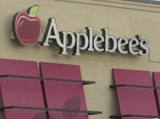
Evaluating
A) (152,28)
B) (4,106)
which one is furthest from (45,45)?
(152,28)

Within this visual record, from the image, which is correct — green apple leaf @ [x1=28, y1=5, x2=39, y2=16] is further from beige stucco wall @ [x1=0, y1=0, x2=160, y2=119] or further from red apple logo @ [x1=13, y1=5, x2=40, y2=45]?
beige stucco wall @ [x1=0, y1=0, x2=160, y2=119]

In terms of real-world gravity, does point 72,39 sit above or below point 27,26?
below

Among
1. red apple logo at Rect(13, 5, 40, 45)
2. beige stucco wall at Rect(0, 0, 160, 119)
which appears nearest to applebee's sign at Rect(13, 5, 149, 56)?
red apple logo at Rect(13, 5, 40, 45)

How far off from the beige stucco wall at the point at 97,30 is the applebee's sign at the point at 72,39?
242 mm

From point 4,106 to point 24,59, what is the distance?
5.51ft

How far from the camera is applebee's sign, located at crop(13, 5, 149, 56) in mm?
22750

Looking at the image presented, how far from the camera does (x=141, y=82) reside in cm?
2450

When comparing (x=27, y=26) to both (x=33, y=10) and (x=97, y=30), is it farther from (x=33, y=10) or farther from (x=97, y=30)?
(x=97, y=30)

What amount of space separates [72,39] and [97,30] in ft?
3.71

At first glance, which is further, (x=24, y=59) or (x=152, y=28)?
(x=152, y=28)

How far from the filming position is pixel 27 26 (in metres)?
22.8

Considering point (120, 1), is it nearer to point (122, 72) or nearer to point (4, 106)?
point (122, 72)

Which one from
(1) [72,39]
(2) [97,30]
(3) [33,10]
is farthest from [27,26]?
(2) [97,30]

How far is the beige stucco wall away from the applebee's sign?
0.24 m
